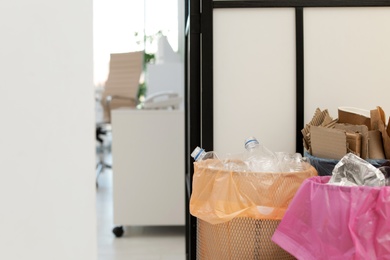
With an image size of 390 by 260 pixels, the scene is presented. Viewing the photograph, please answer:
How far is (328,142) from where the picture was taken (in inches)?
56.5

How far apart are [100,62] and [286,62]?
5417 mm

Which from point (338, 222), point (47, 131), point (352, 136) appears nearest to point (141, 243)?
point (352, 136)

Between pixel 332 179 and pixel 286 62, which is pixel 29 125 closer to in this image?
pixel 332 179

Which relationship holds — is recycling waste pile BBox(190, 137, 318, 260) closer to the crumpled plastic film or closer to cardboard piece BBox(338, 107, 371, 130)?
the crumpled plastic film

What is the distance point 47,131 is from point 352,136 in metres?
1.06

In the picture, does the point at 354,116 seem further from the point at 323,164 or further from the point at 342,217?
the point at 342,217

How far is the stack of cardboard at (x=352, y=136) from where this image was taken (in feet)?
4.56

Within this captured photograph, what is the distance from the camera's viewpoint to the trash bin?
4.45 ft

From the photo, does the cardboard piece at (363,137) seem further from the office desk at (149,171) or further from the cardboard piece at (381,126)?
the office desk at (149,171)

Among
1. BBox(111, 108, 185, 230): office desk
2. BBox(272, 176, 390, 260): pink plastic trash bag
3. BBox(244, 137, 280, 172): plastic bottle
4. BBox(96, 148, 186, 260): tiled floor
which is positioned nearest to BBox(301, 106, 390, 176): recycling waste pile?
BBox(244, 137, 280, 172): plastic bottle

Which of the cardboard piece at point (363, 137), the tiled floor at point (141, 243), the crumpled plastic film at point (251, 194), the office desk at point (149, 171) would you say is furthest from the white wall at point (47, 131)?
the office desk at point (149, 171)

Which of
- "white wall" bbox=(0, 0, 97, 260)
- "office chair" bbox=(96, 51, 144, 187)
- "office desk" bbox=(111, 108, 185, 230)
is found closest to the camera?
"white wall" bbox=(0, 0, 97, 260)

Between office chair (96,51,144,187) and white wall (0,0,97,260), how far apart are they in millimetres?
4126

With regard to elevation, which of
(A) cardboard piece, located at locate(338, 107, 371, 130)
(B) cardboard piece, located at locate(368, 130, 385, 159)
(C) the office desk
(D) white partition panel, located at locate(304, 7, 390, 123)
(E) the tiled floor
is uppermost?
(D) white partition panel, located at locate(304, 7, 390, 123)
